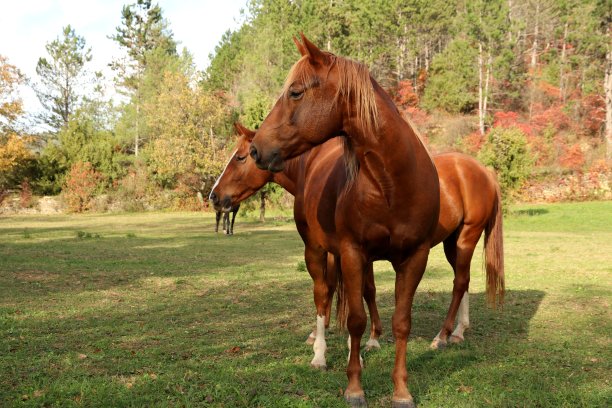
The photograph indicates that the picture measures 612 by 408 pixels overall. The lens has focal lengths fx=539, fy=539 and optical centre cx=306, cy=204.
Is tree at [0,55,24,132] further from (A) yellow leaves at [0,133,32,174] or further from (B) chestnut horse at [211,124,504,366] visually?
(B) chestnut horse at [211,124,504,366]

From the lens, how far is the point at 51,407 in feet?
12.1

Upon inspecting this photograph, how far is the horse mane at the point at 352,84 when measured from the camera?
135 inches

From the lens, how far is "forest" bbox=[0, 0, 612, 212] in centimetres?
3731

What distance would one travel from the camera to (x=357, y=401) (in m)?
3.86

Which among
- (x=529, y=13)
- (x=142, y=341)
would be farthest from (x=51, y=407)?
(x=529, y=13)

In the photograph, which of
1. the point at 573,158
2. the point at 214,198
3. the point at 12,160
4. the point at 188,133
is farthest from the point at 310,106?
the point at 12,160

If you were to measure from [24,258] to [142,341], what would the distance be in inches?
327

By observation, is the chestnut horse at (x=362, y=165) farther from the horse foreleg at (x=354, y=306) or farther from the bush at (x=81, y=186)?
the bush at (x=81, y=186)

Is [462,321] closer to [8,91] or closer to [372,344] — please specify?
[372,344]

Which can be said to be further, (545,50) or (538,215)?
(545,50)

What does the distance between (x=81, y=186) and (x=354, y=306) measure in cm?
4168

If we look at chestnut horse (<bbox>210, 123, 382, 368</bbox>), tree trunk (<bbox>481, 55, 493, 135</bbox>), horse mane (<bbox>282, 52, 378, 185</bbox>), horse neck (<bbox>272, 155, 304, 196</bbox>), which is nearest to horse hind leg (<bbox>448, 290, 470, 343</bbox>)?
chestnut horse (<bbox>210, 123, 382, 368</bbox>)

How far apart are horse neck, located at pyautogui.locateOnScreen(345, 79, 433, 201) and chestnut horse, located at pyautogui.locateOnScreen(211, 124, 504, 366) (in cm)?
164

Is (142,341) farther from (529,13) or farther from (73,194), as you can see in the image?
(529,13)
